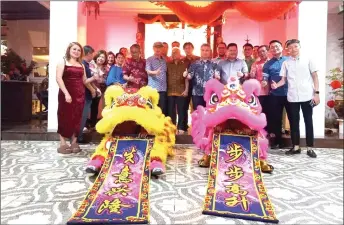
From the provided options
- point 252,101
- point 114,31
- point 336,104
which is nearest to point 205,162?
point 252,101

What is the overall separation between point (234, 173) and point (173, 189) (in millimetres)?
473

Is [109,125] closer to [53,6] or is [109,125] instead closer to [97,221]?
[97,221]

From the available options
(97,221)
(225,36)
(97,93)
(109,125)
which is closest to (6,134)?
(97,93)

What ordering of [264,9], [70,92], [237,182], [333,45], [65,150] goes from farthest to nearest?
[333,45] → [264,9] → [65,150] → [70,92] → [237,182]

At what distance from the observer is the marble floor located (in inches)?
71.7

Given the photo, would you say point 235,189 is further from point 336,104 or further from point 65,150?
point 336,104

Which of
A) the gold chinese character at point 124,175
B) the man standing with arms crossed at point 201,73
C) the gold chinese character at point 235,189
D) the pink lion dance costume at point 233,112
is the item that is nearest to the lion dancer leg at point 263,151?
the pink lion dance costume at point 233,112

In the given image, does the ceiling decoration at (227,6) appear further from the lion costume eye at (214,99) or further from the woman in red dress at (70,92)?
the lion costume eye at (214,99)

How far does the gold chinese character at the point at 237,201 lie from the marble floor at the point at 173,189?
16 centimetres

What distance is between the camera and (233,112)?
2588 millimetres

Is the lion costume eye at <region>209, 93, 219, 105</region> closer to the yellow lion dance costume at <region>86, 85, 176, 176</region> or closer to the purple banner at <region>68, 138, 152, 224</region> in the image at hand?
the yellow lion dance costume at <region>86, 85, 176, 176</region>

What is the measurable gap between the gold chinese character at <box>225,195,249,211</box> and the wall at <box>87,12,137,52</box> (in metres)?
6.12

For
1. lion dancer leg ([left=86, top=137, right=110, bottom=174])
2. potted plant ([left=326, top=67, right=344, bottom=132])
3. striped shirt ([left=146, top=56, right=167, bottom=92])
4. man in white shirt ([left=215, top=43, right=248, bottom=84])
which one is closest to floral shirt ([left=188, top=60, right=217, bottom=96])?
man in white shirt ([left=215, top=43, right=248, bottom=84])

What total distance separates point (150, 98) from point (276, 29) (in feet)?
16.8
